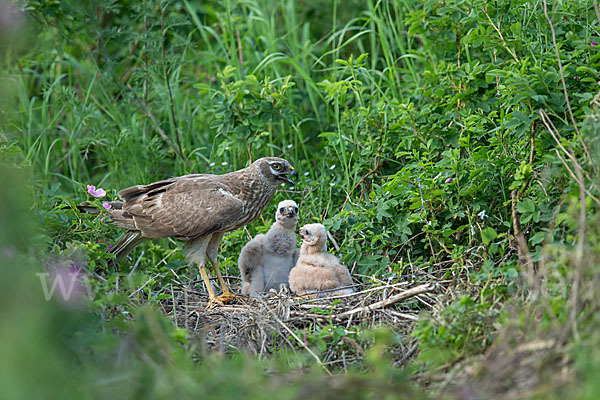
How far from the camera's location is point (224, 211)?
16.4 ft

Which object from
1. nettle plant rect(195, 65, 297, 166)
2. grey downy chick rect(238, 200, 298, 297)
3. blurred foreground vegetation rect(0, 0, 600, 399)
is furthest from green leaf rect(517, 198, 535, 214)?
nettle plant rect(195, 65, 297, 166)

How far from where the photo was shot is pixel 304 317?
4.20 m

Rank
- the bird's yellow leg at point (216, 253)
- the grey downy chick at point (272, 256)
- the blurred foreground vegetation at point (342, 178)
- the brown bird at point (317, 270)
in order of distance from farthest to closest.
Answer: the bird's yellow leg at point (216, 253), the grey downy chick at point (272, 256), the brown bird at point (317, 270), the blurred foreground vegetation at point (342, 178)

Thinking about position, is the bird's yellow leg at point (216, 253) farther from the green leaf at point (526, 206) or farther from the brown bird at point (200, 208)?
the green leaf at point (526, 206)

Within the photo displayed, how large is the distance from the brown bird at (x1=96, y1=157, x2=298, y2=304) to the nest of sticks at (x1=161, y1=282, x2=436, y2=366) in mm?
535

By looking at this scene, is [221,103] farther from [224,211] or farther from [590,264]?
[590,264]

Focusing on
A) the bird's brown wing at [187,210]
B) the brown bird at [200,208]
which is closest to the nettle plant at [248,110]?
the brown bird at [200,208]

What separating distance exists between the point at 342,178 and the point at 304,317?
2.02m

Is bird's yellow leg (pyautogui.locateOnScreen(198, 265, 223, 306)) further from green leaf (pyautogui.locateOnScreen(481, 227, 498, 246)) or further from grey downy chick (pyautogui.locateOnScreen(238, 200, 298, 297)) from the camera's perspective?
green leaf (pyautogui.locateOnScreen(481, 227, 498, 246))

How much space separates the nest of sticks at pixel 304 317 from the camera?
153 inches

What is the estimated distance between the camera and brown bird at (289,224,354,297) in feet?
15.3

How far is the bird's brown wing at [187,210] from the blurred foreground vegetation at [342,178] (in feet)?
1.10

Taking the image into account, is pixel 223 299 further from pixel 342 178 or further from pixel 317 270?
pixel 342 178

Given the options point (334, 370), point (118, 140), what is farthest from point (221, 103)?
point (334, 370)
